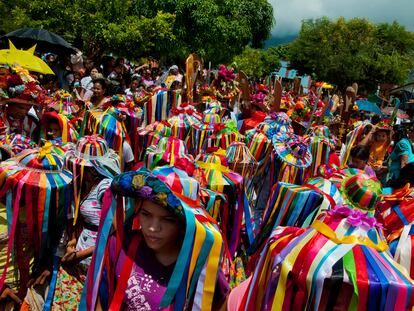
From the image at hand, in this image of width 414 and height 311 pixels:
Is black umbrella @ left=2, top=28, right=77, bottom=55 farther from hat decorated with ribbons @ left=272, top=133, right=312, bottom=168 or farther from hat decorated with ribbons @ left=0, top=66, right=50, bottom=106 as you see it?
hat decorated with ribbons @ left=272, top=133, right=312, bottom=168

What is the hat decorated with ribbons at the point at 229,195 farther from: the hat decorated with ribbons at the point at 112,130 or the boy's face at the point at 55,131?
the boy's face at the point at 55,131

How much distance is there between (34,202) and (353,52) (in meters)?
36.8

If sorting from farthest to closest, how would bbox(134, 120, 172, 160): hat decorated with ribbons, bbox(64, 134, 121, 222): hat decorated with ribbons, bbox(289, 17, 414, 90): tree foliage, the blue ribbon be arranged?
bbox(289, 17, 414, 90): tree foliage < bbox(134, 120, 172, 160): hat decorated with ribbons < bbox(64, 134, 121, 222): hat decorated with ribbons < the blue ribbon

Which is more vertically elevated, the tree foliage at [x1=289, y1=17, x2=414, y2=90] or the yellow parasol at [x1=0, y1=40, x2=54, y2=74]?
the yellow parasol at [x1=0, y1=40, x2=54, y2=74]

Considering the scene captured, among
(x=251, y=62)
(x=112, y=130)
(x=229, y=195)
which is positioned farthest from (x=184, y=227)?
(x=251, y=62)

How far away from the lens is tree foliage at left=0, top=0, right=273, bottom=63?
11.9 metres

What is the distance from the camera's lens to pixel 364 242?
5.04 ft

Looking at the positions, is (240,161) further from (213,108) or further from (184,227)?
(213,108)

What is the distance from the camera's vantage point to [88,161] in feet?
10.5

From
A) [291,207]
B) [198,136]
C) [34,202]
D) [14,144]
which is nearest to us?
[34,202]

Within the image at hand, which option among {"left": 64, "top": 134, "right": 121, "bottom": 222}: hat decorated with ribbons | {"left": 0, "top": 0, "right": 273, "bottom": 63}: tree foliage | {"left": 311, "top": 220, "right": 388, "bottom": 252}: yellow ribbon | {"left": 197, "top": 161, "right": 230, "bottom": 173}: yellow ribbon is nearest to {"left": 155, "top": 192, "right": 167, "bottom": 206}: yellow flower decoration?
{"left": 311, "top": 220, "right": 388, "bottom": 252}: yellow ribbon

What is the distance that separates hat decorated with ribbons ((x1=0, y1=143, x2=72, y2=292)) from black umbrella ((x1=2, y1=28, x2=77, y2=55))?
776 cm

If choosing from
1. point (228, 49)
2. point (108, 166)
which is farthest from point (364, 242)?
point (228, 49)

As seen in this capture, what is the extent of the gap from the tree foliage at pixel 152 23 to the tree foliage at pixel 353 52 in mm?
13019
